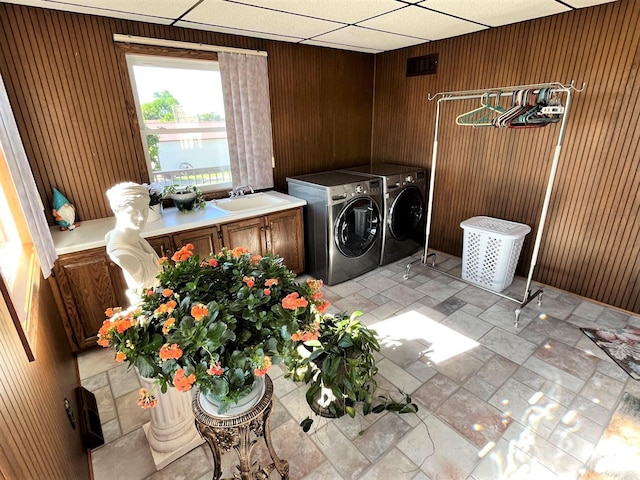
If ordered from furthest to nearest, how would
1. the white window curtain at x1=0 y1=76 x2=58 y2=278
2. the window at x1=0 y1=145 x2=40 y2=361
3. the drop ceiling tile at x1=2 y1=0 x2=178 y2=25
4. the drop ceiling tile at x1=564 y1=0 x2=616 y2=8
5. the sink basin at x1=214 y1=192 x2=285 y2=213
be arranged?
the sink basin at x1=214 y1=192 x2=285 y2=213, the drop ceiling tile at x1=564 y1=0 x2=616 y2=8, the drop ceiling tile at x1=2 y1=0 x2=178 y2=25, the white window curtain at x1=0 y1=76 x2=58 y2=278, the window at x1=0 y1=145 x2=40 y2=361

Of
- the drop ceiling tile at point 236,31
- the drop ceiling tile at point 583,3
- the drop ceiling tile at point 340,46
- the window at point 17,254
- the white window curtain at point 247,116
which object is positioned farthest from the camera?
the drop ceiling tile at point 340,46

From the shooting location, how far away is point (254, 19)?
2.52 metres

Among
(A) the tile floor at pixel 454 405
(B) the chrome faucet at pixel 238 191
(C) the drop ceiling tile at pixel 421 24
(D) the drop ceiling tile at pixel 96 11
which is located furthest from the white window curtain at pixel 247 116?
(A) the tile floor at pixel 454 405

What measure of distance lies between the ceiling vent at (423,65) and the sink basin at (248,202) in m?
2.11

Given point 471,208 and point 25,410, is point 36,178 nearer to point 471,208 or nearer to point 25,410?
point 25,410

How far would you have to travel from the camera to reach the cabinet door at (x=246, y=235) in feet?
9.15

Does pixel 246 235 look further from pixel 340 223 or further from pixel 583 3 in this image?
pixel 583 3

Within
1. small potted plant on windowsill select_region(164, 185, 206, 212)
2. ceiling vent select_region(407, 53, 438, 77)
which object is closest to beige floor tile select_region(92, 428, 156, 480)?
small potted plant on windowsill select_region(164, 185, 206, 212)

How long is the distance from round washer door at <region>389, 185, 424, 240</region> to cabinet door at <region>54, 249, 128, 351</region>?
8.34ft

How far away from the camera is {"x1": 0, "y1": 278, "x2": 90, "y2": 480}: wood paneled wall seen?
0.85m

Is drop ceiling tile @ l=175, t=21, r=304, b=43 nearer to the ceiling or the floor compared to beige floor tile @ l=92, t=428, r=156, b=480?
nearer to the ceiling

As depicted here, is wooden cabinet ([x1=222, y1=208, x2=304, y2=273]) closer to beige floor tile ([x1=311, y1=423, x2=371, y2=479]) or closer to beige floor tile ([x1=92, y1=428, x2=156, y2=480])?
beige floor tile ([x1=92, y1=428, x2=156, y2=480])

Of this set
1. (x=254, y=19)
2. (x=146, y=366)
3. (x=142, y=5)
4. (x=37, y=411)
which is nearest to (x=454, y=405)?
(x=146, y=366)

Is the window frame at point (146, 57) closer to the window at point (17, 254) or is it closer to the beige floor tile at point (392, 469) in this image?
the window at point (17, 254)
